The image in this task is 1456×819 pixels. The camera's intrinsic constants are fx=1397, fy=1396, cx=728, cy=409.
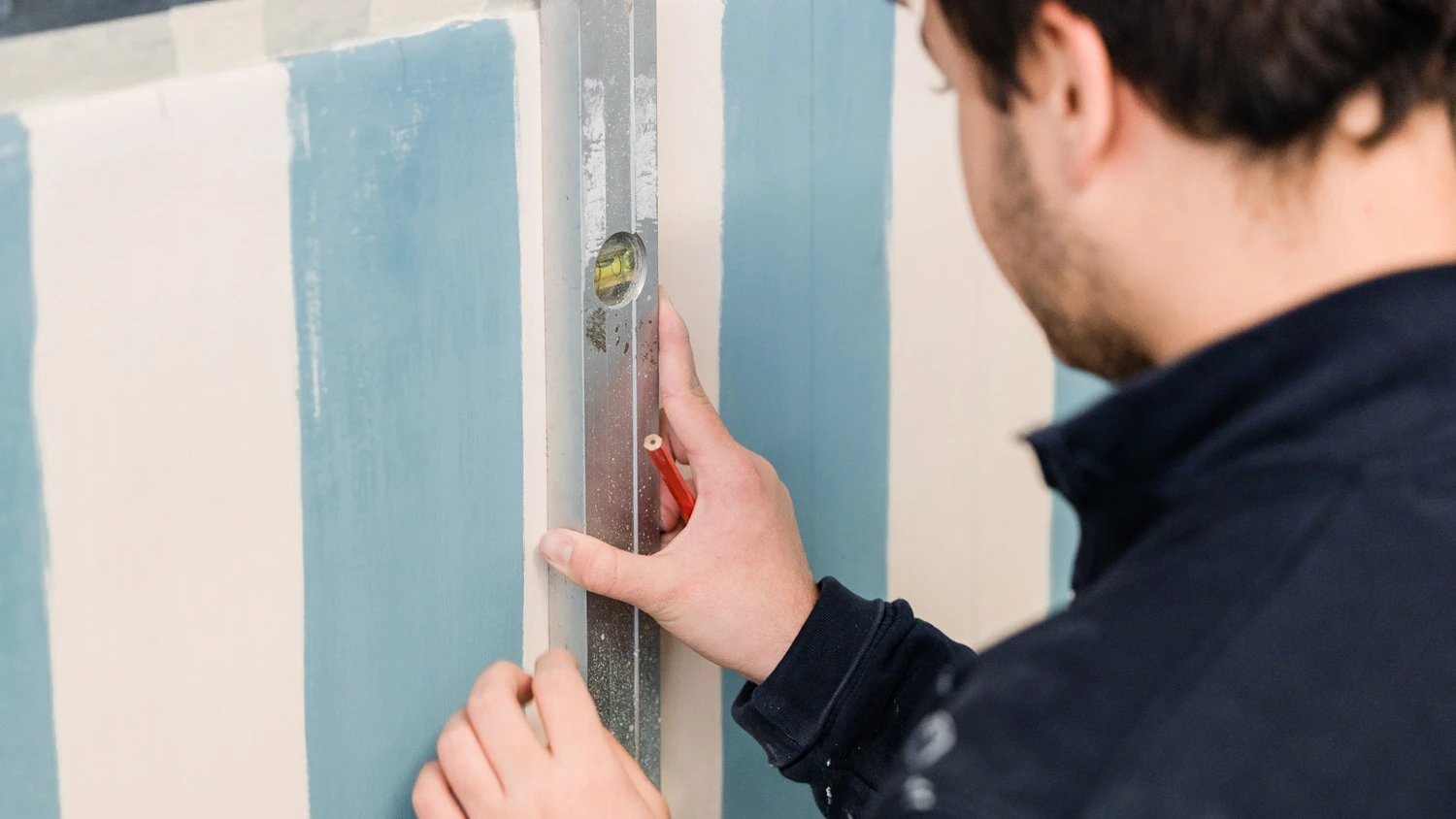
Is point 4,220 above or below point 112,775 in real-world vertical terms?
above

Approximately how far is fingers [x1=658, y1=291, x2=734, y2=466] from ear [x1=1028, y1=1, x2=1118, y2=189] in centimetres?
29

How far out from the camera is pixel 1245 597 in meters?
0.55

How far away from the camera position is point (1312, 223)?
65 centimetres

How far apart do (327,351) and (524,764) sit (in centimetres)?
25

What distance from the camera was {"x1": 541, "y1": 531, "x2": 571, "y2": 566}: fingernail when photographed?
0.85 m

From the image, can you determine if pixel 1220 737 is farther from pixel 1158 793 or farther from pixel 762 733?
pixel 762 733

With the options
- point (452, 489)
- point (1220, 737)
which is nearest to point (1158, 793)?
point (1220, 737)

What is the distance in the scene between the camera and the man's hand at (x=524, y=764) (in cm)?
78

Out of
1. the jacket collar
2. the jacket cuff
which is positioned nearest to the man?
the jacket collar

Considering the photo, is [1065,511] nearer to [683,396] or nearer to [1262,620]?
[683,396]

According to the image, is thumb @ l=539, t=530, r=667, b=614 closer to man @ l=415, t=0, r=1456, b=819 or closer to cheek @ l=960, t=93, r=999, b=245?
man @ l=415, t=0, r=1456, b=819

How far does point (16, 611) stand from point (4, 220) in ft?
0.55

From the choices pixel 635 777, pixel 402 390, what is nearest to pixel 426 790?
pixel 635 777

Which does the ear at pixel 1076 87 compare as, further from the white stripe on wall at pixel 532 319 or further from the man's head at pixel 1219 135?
the white stripe on wall at pixel 532 319
